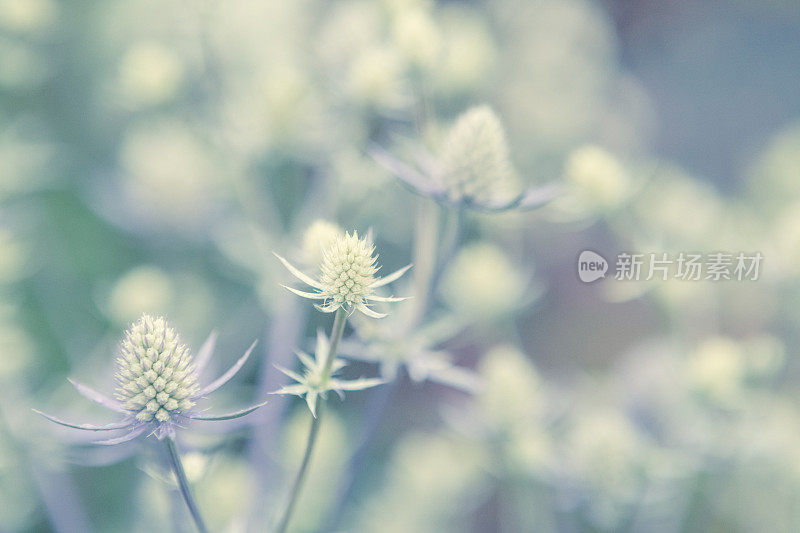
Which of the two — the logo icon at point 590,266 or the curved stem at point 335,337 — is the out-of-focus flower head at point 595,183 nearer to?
the logo icon at point 590,266

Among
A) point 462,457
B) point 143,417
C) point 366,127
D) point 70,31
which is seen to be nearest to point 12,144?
point 70,31

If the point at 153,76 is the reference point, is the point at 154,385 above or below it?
below

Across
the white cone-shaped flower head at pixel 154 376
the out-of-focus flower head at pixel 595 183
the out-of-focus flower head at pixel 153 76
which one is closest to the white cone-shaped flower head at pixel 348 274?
the white cone-shaped flower head at pixel 154 376

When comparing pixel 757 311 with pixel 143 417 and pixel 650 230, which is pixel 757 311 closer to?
pixel 650 230

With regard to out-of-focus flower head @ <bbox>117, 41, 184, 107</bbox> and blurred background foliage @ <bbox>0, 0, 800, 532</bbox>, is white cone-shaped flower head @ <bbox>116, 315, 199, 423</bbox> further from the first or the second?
out-of-focus flower head @ <bbox>117, 41, 184, 107</bbox>

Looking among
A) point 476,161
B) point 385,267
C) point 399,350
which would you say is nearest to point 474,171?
point 476,161

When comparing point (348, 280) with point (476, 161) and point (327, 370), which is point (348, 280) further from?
point (476, 161)

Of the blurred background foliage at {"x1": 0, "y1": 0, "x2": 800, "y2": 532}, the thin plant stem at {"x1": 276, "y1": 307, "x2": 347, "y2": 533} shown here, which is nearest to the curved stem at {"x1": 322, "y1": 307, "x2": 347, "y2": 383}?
the thin plant stem at {"x1": 276, "y1": 307, "x2": 347, "y2": 533}

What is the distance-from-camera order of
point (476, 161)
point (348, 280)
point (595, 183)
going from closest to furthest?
point (348, 280) → point (476, 161) → point (595, 183)
